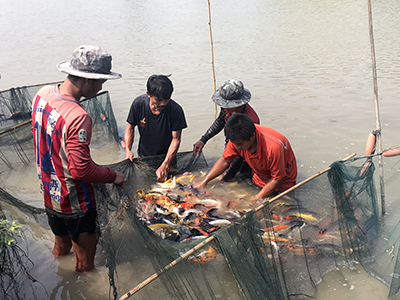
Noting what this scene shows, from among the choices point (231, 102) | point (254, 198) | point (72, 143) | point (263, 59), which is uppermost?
point (263, 59)

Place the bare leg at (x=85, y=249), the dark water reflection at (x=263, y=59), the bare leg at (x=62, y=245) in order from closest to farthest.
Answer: the bare leg at (x=85, y=249) < the bare leg at (x=62, y=245) < the dark water reflection at (x=263, y=59)

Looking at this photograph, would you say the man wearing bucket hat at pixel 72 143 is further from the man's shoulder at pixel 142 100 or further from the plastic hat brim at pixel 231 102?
the plastic hat brim at pixel 231 102

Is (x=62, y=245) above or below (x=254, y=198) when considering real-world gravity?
below

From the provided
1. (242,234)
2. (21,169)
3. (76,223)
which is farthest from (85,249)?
(21,169)

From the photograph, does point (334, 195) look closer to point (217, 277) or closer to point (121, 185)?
point (217, 277)

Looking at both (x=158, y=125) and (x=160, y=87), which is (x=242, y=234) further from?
(x=158, y=125)

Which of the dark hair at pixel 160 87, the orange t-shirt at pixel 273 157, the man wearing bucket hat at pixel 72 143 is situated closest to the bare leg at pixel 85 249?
the man wearing bucket hat at pixel 72 143

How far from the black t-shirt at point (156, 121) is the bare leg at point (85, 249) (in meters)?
2.08

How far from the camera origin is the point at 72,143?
113 inches

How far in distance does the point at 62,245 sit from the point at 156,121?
84.4 inches

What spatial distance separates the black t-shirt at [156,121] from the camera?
5078 millimetres

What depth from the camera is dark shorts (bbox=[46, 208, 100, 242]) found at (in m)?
3.40

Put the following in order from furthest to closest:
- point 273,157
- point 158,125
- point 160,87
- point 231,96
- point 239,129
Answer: point 158,125 < point 231,96 < point 160,87 < point 273,157 < point 239,129

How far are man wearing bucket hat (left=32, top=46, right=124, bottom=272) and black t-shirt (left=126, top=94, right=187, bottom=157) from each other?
1.83m
